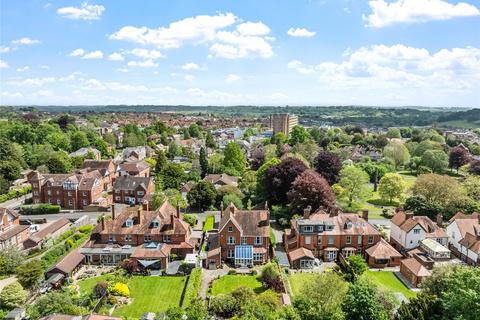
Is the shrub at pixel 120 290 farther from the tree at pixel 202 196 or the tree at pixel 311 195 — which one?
the tree at pixel 202 196

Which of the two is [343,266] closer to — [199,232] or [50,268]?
[199,232]

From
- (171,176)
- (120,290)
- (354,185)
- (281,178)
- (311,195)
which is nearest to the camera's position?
(120,290)

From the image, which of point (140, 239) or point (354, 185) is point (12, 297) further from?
point (354, 185)

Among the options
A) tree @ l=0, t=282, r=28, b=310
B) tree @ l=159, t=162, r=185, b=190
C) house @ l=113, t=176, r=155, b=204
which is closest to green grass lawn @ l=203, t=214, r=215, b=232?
house @ l=113, t=176, r=155, b=204

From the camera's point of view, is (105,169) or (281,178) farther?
(105,169)

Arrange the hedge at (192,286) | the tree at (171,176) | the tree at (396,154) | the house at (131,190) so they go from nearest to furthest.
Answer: the hedge at (192,286)
the house at (131,190)
the tree at (171,176)
the tree at (396,154)

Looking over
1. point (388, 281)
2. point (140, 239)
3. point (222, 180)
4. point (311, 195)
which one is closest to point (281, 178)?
point (311, 195)

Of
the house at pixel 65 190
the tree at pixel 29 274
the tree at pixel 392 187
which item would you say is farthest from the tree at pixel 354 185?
the tree at pixel 29 274
